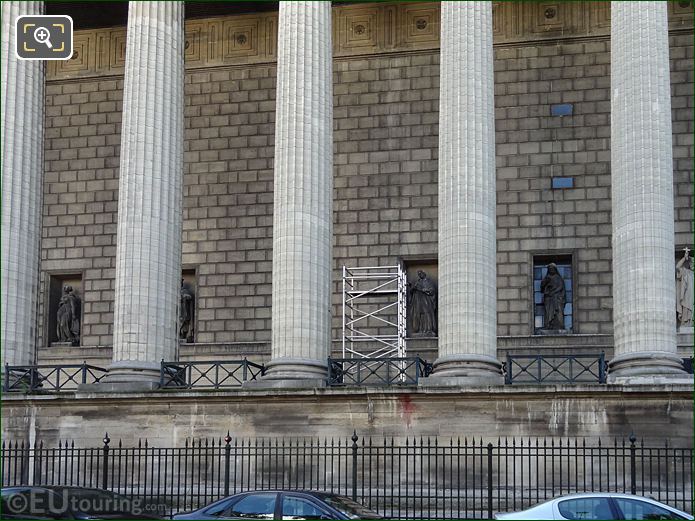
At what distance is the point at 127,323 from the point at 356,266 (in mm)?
9708

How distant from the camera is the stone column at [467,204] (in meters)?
36.0

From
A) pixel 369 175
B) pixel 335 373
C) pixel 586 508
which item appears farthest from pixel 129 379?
pixel 586 508

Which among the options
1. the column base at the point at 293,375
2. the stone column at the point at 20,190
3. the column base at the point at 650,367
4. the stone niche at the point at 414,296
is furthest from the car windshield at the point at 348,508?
the stone niche at the point at 414,296

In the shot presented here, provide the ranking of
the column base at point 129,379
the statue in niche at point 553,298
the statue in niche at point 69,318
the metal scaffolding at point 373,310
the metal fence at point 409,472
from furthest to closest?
the statue in niche at point 69,318
the metal scaffolding at point 373,310
the statue in niche at point 553,298
the column base at point 129,379
the metal fence at point 409,472

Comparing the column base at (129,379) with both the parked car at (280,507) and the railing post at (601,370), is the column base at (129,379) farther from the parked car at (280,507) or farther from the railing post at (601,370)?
the railing post at (601,370)

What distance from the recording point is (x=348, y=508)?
2678cm

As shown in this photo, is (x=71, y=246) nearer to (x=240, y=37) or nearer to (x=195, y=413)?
(x=240, y=37)

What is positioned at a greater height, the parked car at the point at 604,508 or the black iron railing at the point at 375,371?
the black iron railing at the point at 375,371

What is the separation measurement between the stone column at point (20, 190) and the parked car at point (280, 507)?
1441cm

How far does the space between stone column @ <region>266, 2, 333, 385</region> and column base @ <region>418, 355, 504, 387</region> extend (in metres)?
3.12

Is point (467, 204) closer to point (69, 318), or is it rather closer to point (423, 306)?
point (423, 306)

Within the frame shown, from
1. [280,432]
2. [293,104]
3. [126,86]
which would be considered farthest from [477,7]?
[280,432]

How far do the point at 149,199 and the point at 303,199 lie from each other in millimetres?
4445

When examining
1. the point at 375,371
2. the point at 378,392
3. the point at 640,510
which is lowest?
the point at 640,510
